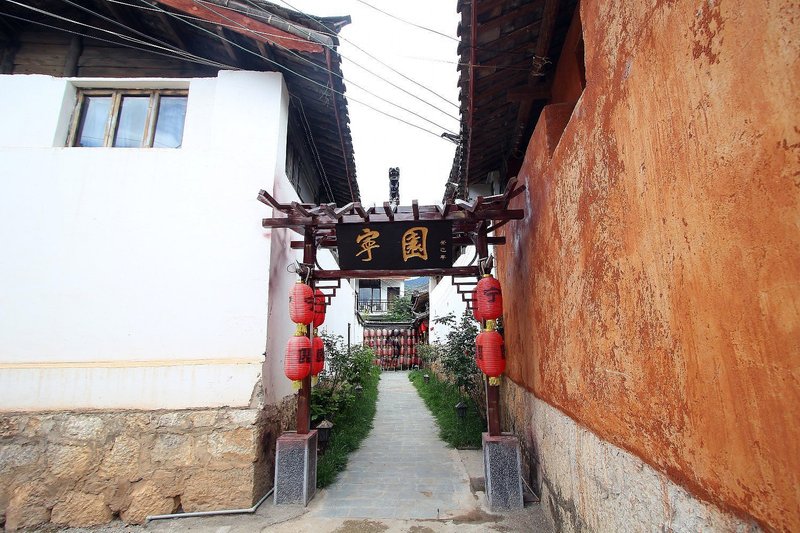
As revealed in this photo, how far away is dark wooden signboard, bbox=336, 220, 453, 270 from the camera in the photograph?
215 inches

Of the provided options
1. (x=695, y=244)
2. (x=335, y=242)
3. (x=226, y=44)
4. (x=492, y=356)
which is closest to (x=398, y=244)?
(x=335, y=242)

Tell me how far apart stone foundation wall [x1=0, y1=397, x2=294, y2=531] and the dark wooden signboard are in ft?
8.23

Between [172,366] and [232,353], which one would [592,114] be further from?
[172,366]

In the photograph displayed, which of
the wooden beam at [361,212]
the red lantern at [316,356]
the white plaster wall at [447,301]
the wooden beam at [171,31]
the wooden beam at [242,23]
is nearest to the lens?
the wooden beam at [361,212]

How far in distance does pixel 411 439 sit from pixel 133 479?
4.99 meters

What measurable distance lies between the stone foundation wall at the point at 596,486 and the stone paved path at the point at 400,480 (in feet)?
3.84

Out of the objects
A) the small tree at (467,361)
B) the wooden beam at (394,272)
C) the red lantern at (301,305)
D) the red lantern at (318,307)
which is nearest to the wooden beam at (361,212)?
the wooden beam at (394,272)

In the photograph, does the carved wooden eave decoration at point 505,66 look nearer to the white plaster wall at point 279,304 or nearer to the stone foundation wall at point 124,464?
the white plaster wall at point 279,304

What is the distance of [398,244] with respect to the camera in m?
5.52

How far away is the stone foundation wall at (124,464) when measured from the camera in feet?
15.9

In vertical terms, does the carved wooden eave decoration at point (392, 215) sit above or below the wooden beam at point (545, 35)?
below

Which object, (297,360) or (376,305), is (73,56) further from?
(376,305)

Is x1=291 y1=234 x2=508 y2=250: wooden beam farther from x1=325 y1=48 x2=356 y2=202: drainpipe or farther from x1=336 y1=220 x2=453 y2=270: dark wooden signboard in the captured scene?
x1=325 y1=48 x2=356 y2=202: drainpipe

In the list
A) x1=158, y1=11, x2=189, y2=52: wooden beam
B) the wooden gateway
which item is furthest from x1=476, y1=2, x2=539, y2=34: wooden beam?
x1=158, y1=11, x2=189, y2=52: wooden beam
